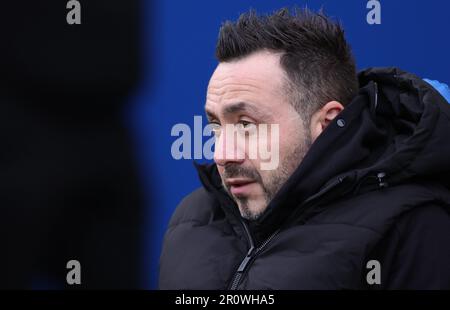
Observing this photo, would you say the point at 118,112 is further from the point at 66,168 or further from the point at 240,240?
the point at 240,240

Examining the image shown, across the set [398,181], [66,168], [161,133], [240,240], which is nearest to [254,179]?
[240,240]

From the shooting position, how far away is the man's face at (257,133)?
1.50 metres

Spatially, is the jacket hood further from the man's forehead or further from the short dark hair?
the man's forehead

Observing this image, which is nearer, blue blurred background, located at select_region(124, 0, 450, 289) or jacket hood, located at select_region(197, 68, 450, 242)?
jacket hood, located at select_region(197, 68, 450, 242)

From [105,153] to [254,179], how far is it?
3.09 feet

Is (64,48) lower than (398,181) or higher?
higher

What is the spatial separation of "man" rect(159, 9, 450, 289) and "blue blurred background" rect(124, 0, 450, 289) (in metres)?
0.58

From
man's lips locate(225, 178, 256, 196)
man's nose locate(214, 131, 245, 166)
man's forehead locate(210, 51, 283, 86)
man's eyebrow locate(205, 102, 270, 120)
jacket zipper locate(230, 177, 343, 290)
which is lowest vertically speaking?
jacket zipper locate(230, 177, 343, 290)

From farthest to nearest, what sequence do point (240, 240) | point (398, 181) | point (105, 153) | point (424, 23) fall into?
point (105, 153)
point (424, 23)
point (240, 240)
point (398, 181)

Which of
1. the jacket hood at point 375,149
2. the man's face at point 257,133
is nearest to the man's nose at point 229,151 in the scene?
the man's face at point 257,133

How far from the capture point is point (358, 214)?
1388 millimetres

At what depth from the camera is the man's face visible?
4.91 feet

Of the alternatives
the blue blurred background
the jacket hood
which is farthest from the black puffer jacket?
the blue blurred background

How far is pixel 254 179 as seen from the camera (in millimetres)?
1513
